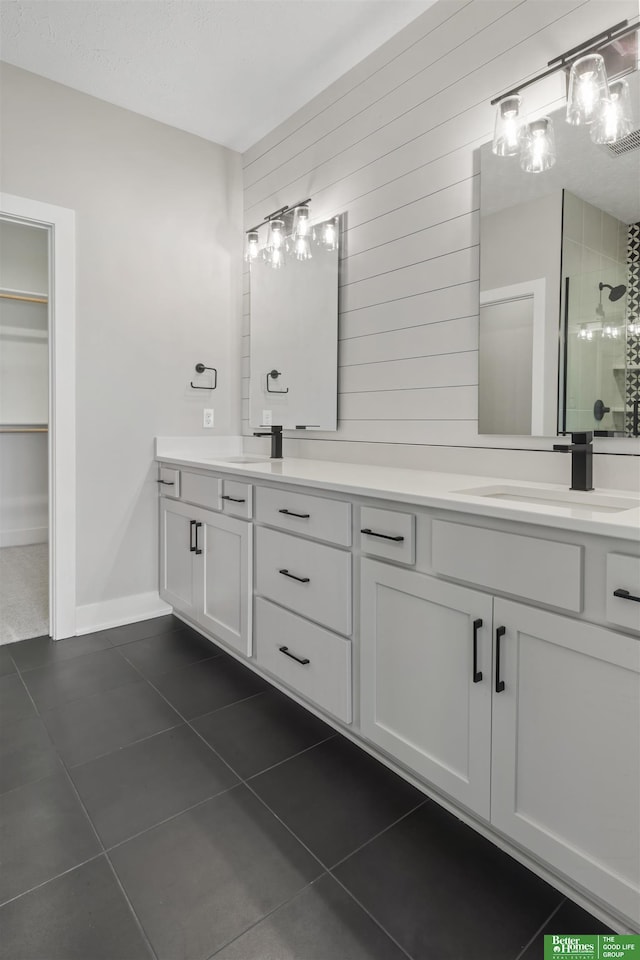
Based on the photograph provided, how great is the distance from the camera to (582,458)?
1510mm

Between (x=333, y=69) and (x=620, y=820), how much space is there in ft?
9.62

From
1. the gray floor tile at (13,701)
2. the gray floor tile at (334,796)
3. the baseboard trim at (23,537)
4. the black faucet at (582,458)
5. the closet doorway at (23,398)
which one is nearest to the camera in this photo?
the gray floor tile at (334,796)

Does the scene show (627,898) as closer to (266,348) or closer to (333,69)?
(266,348)

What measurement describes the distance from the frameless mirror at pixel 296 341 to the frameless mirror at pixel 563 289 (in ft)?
2.81

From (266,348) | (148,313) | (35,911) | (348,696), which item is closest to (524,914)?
(348,696)

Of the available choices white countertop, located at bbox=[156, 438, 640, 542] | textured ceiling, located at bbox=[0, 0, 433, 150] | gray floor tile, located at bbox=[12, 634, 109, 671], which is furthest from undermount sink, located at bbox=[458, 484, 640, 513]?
gray floor tile, located at bbox=[12, 634, 109, 671]

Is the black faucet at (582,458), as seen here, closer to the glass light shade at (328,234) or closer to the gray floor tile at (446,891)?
the gray floor tile at (446,891)

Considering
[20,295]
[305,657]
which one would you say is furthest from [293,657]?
[20,295]

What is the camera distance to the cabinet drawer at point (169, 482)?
2.72m

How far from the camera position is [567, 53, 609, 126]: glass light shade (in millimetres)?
1496

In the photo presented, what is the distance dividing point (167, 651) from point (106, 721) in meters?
0.61

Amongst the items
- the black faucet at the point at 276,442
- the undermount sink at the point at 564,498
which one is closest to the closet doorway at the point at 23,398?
the black faucet at the point at 276,442

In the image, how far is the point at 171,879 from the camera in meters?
1.25

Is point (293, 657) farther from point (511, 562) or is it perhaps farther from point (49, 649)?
point (49, 649)
